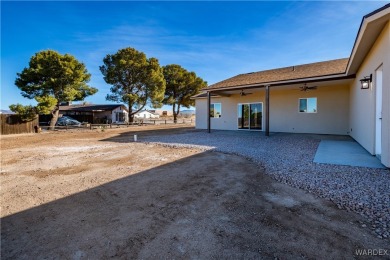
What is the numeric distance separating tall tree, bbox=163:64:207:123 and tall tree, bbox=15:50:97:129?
12673 mm

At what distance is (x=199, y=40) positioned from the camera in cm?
1539

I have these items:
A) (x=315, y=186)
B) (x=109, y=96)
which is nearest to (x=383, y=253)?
(x=315, y=186)

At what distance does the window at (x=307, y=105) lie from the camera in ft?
39.9

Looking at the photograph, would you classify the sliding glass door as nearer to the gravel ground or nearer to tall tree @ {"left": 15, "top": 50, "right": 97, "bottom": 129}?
the gravel ground

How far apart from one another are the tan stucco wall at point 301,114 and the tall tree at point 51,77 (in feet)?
51.6

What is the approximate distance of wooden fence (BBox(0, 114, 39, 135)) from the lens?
16.0 meters

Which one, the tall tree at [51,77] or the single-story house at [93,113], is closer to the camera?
the tall tree at [51,77]

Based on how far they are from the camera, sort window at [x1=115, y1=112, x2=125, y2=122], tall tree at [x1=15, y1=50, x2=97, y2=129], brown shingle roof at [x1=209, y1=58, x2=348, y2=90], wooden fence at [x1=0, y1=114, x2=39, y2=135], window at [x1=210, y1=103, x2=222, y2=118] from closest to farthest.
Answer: brown shingle roof at [x1=209, y1=58, x2=348, y2=90] < wooden fence at [x1=0, y1=114, x2=39, y2=135] < window at [x1=210, y1=103, x2=222, y2=118] < tall tree at [x1=15, y1=50, x2=97, y2=129] < window at [x1=115, y1=112, x2=125, y2=122]

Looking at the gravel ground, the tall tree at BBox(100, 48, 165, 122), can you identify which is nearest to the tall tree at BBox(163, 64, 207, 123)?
the tall tree at BBox(100, 48, 165, 122)

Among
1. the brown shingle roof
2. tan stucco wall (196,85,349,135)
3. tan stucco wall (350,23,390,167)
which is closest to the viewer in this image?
tan stucco wall (350,23,390,167)

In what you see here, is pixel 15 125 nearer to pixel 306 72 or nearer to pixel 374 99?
pixel 306 72

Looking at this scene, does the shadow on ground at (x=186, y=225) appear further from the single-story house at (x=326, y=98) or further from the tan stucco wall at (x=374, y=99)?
the single-story house at (x=326, y=98)

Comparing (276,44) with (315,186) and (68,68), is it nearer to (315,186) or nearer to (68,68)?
(315,186)

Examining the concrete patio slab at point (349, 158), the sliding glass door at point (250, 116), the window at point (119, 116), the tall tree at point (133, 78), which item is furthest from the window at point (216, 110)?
the window at point (119, 116)
